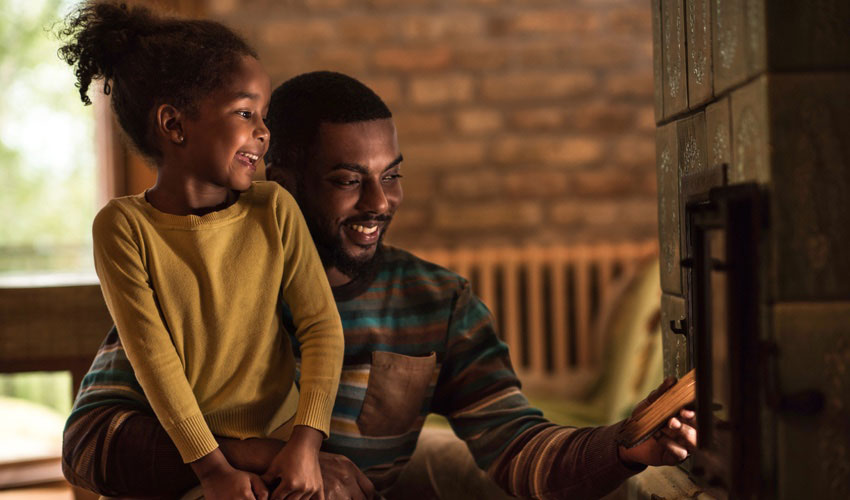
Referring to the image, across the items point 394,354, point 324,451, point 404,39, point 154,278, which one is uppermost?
point 404,39

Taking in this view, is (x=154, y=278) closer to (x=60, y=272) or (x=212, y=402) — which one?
(x=212, y=402)

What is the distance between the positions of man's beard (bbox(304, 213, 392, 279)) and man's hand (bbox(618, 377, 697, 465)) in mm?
406

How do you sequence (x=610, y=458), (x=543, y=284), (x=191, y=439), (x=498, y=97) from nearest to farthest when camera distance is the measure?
(x=191, y=439) → (x=610, y=458) → (x=543, y=284) → (x=498, y=97)

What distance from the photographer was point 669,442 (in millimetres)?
1025

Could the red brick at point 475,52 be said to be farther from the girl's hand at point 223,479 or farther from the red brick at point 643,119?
the girl's hand at point 223,479

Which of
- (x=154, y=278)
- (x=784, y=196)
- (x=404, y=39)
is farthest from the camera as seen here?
(x=404, y=39)

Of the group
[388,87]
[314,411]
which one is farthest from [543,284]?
[314,411]

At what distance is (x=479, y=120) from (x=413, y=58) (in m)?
0.38

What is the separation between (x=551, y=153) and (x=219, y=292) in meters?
2.80

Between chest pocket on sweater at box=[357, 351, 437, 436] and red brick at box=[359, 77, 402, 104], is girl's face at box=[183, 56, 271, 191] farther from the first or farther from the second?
red brick at box=[359, 77, 402, 104]

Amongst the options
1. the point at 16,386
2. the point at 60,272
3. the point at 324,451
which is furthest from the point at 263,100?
the point at 16,386

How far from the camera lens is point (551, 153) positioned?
144 inches

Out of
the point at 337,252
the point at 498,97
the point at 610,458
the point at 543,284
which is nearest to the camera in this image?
the point at 610,458

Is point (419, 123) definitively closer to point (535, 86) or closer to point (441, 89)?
point (441, 89)
